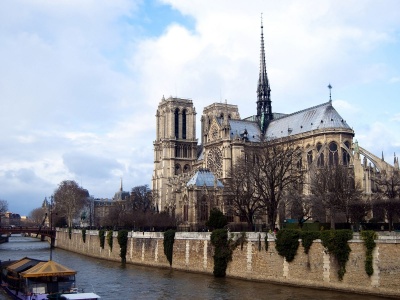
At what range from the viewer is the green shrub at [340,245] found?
35750mm

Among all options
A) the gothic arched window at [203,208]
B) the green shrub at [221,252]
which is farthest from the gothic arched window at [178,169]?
the green shrub at [221,252]

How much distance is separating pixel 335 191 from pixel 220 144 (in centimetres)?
4083

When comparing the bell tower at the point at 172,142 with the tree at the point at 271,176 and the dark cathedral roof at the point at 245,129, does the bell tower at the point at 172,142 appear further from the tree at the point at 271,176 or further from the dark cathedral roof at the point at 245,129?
the tree at the point at 271,176

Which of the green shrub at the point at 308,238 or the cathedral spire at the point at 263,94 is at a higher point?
the cathedral spire at the point at 263,94

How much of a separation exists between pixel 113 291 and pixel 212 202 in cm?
3453

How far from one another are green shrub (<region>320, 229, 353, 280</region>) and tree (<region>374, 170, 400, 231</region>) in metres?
9.19

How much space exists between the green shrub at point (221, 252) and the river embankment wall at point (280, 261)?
0.53 meters

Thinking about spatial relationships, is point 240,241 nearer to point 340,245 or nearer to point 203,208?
point 340,245

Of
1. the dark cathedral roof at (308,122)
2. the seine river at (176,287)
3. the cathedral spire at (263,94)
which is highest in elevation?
the cathedral spire at (263,94)

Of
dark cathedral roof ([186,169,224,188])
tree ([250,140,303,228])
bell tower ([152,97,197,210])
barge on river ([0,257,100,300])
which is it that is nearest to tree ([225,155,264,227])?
tree ([250,140,303,228])

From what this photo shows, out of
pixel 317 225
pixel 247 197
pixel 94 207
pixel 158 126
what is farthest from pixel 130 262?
pixel 94 207

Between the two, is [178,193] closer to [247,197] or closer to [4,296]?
[247,197]

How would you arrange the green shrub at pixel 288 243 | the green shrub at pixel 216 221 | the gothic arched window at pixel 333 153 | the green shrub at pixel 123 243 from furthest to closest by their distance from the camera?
the gothic arched window at pixel 333 153 < the green shrub at pixel 123 243 < the green shrub at pixel 216 221 < the green shrub at pixel 288 243

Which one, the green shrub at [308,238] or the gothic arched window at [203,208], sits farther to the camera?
the gothic arched window at [203,208]
